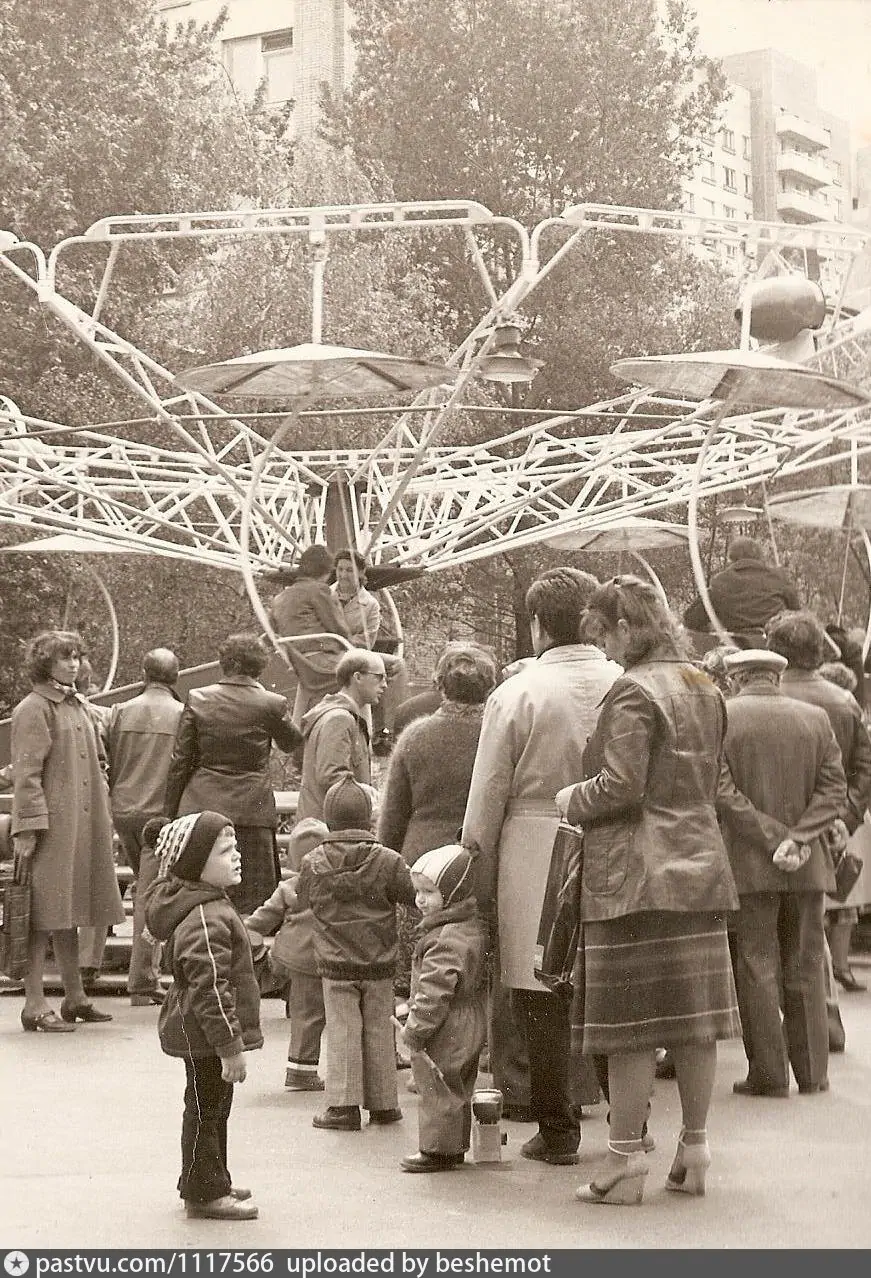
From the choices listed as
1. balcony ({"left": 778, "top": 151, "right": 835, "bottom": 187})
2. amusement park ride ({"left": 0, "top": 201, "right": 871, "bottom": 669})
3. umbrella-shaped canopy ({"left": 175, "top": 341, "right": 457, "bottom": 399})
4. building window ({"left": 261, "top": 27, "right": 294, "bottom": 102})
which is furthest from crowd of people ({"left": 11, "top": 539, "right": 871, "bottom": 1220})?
building window ({"left": 261, "top": 27, "right": 294, "bottom": 102})

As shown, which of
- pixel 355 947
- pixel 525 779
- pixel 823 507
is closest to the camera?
pixel 525 779

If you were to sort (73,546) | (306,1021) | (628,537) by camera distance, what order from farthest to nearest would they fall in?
1. (73,546)
2. (628,537)
3. (306,1021)

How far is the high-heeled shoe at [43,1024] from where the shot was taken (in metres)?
9.41

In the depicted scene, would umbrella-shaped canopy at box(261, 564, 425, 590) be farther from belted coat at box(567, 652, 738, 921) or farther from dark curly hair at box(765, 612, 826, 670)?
belted coat at box(567, 652, 738, 921)

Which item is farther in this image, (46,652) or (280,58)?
(280,58)

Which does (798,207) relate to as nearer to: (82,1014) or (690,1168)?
(82,1014)

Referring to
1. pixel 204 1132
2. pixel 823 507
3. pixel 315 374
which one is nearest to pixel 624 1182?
pixel 204 1132

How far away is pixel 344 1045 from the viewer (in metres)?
6.96

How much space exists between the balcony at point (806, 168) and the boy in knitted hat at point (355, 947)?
30001 millimetres

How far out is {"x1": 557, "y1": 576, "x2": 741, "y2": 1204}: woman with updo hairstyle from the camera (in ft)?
18.5

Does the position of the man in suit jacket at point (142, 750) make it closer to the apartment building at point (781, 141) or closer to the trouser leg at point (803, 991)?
the trouser leg at point (803, 991)

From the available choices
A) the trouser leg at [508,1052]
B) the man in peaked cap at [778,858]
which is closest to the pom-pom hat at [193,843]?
the trouser leg at [508,1052]

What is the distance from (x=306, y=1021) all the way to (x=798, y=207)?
4559 cm

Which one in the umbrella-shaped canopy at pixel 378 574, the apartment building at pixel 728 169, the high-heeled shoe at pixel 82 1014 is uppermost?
the apartment building at pixel 728 169
